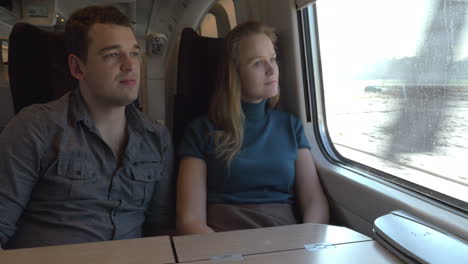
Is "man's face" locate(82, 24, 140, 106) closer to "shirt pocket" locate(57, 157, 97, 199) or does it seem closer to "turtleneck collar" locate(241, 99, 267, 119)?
"shirt pocket" locate(57, 157, 97, 199)

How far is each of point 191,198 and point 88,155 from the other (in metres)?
0.51

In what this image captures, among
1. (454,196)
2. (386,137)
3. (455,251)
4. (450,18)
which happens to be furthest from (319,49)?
(455,251)

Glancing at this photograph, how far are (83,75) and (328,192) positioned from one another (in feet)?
4.48

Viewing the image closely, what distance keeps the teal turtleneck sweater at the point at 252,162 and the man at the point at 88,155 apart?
Answer: 0.66 ft

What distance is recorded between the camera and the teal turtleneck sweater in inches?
71.9

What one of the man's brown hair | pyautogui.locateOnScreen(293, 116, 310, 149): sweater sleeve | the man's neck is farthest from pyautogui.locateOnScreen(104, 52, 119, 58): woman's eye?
pyautogui.locateOnScreen(293, 116, 310, 149): sweater sleeve

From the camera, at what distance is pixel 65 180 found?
4.84 feet

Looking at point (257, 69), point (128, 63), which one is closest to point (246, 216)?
point (257, 69)

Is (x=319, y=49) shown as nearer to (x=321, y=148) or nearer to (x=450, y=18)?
(x=321, y=148)

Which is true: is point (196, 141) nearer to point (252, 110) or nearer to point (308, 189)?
point (252, 110)

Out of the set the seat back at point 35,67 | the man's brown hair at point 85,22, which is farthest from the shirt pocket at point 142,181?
the seat back at point 35,67

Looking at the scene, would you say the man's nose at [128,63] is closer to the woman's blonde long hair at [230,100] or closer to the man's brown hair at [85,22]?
the man's brown hair at [85,22]

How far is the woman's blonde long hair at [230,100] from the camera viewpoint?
6.03ft

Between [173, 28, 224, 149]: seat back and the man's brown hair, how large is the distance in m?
0.50
